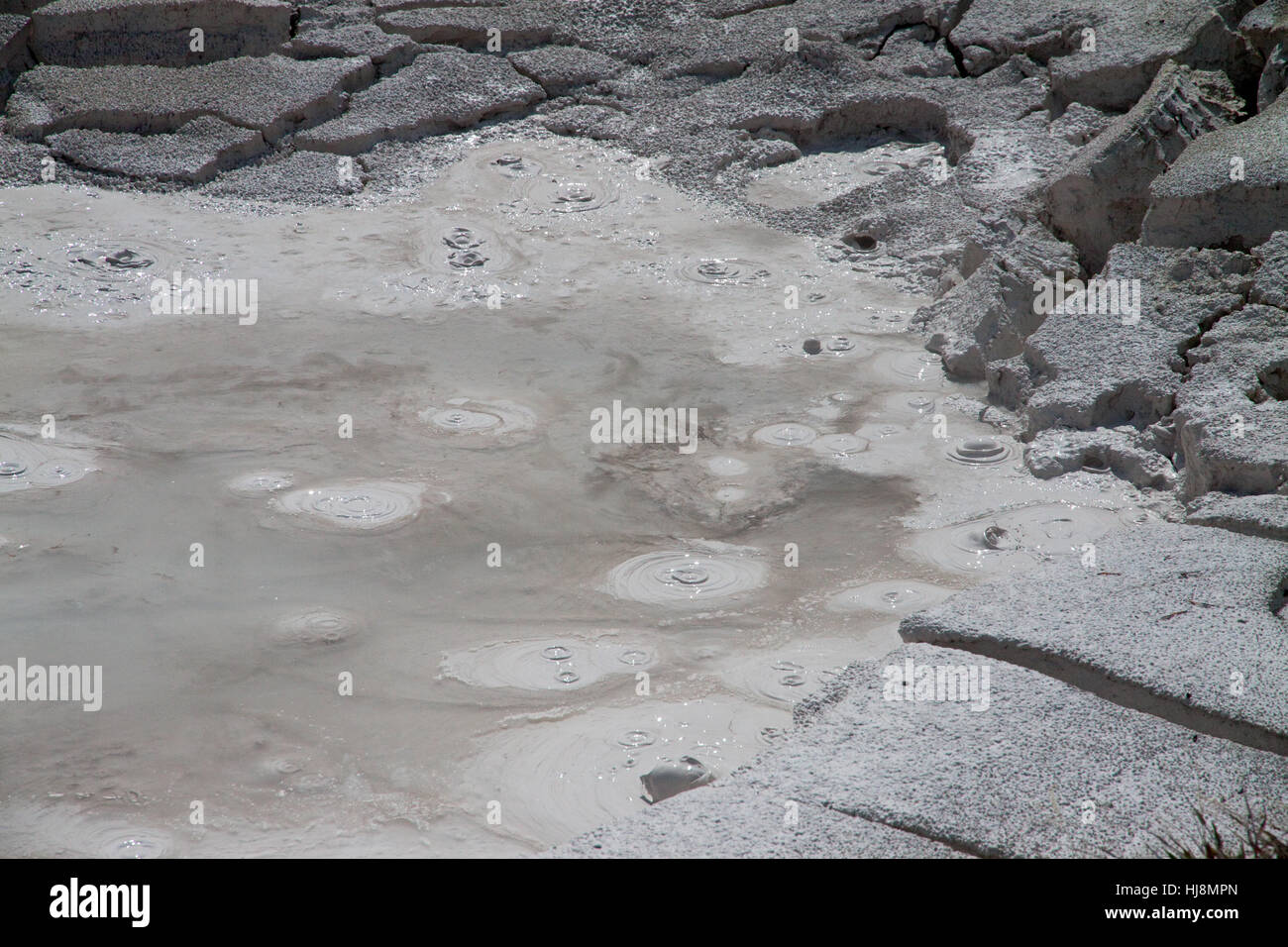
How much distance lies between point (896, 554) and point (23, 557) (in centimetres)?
188

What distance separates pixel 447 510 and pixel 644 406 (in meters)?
0.74

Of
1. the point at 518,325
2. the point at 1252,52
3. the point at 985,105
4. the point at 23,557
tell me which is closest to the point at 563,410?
the point at 518,325

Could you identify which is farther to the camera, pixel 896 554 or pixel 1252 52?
pixel 1252 52

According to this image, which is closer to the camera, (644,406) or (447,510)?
(447,510)

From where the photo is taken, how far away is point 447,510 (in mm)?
2863

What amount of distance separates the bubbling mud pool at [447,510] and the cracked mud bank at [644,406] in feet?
0.04

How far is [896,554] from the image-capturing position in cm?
270

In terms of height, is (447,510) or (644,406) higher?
(644,406)

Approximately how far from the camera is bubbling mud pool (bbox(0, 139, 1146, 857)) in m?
2.03

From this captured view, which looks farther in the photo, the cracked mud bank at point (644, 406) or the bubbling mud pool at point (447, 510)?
the bubbling mud pool at point (447, 510)

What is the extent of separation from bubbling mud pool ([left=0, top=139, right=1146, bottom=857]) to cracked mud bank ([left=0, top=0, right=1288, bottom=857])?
1cm

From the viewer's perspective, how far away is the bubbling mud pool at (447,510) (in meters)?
2.03

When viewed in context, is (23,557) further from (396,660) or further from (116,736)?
(396,660)

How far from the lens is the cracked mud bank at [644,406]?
1.83 metres
